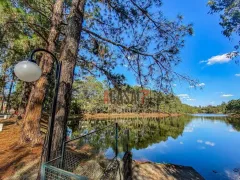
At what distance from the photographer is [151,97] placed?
368 centimetres

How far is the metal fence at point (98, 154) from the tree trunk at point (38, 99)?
4.48 feet

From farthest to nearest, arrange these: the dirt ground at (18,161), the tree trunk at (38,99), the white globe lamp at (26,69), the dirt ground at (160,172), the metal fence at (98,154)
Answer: the dirt ground at (160,172) → the tree trunk at (38,99) → the metal fence at (98,154) → the dirt ground at (18,161) → the white globe lamp at (26,69)

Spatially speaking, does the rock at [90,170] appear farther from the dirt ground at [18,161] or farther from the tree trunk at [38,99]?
the tree trunk at [38,99]

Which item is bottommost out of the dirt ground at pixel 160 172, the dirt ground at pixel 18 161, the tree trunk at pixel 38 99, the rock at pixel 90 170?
the dirt ground at pixel 160 172

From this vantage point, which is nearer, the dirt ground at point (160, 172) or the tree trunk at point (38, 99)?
the tree trunk at point (38, 99)

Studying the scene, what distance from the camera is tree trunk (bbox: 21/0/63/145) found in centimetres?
448

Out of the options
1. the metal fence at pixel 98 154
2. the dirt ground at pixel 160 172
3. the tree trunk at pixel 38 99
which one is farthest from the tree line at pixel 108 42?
the dirt ground at pixel 160 172

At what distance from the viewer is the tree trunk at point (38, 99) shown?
448 cm

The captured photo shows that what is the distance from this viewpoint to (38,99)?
15.7 ft

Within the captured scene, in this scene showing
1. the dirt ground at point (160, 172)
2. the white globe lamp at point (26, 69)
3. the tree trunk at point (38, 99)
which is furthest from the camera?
the dirt ground at point (160, 172)

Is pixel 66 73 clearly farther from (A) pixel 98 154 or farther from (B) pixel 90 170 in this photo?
(A) pixel 98 154

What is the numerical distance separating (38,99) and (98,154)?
8.37ft

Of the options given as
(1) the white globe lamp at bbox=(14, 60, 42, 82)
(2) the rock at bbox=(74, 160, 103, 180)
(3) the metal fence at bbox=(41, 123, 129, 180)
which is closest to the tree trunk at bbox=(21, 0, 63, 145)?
(3) the metal fence at bbox=(41, 123, 129, 180)

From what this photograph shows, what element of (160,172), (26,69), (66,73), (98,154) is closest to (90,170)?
(98,154)
